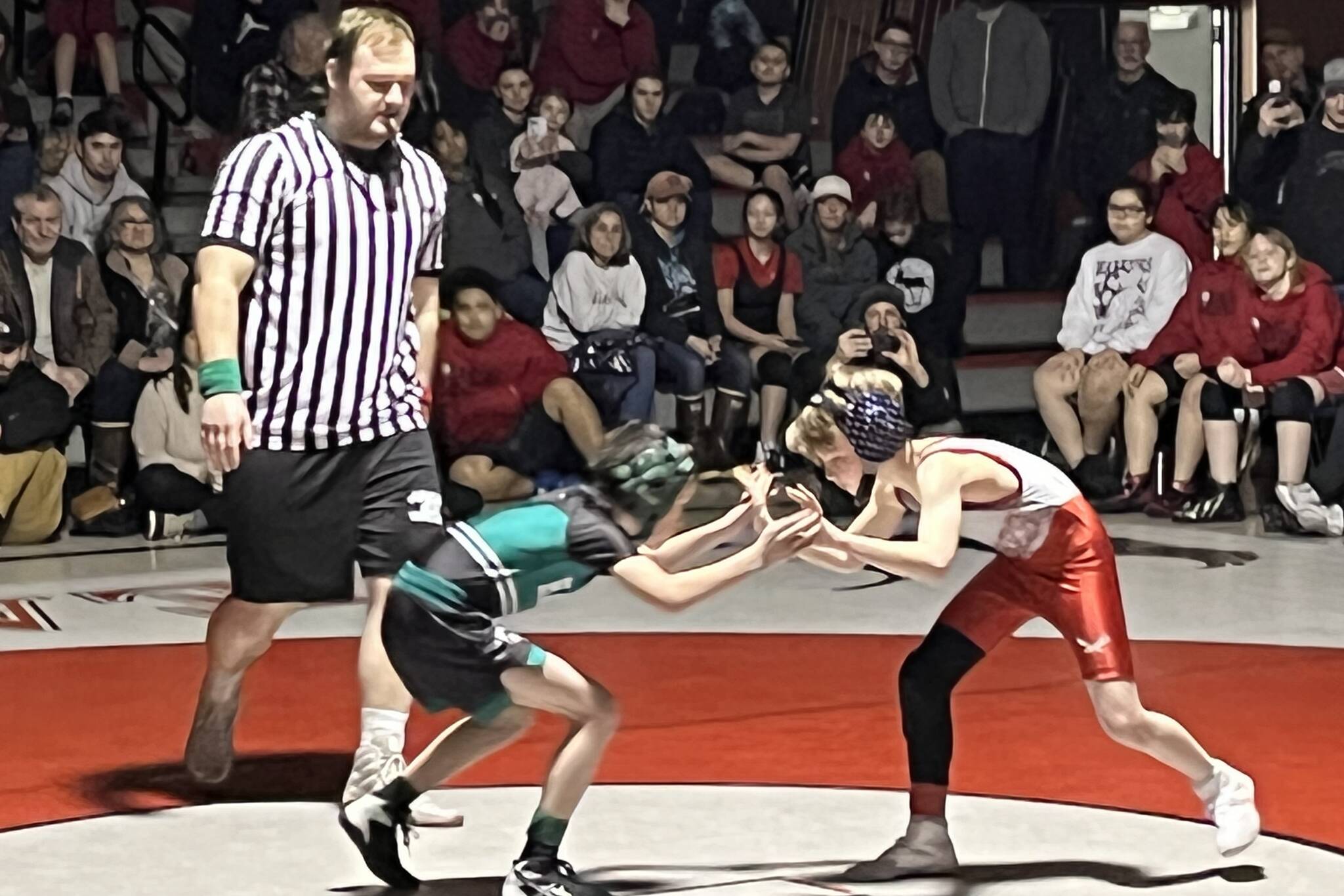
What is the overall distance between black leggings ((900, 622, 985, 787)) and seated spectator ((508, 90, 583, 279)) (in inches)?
216

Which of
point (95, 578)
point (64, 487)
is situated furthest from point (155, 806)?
point (64, 487)

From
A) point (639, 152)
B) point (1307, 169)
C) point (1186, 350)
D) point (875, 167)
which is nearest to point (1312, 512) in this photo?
point (1186, 350)

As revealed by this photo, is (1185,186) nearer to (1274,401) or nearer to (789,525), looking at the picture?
(1274,401)

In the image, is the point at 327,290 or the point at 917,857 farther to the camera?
the point at 327,290

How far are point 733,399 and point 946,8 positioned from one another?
3.19 metres

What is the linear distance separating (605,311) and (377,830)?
5323mm

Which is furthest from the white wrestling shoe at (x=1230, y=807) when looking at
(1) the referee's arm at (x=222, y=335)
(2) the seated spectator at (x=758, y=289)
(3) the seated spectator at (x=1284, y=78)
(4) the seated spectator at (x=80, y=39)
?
(4) the seated spectator at (x=80, y=39)

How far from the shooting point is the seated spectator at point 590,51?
9.79 m

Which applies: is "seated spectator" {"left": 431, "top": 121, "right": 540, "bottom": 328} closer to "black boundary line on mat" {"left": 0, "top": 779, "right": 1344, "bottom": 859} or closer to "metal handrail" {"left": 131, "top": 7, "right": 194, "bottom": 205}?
"metal handrail" {"left": 131, "top": 7, "right": 194, "bottom": 205}

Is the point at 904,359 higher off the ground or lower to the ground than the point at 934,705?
lower

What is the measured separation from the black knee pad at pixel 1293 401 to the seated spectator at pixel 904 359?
1276 mm

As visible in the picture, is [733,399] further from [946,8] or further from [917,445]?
[917,445]

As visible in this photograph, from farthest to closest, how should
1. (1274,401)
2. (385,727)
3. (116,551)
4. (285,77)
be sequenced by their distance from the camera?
(1274,401), (116,551), (285,77), (385,727)

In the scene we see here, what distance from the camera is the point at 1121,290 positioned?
9.01 m
